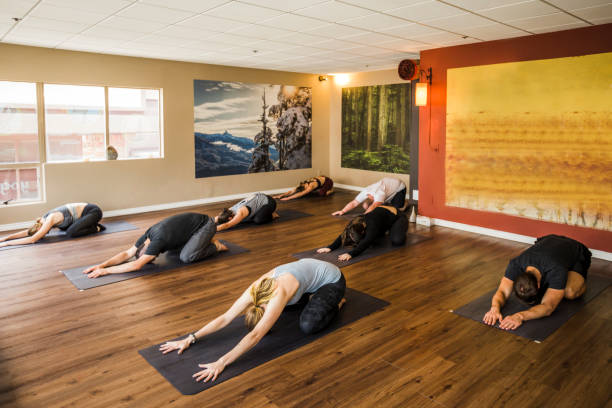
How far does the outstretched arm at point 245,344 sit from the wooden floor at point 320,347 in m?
0.11

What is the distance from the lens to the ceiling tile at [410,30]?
4.89 meters

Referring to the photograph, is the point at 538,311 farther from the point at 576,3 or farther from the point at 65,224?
the point at 65,224

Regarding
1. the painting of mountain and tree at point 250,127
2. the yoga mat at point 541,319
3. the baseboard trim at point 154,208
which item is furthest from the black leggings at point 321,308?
the painting of mountain and tree at point 250,127

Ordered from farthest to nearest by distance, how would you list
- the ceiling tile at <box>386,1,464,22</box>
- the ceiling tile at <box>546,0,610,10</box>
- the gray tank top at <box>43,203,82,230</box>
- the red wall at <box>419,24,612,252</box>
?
the gray tank top at <box>43,203,82,230</box> → the red wall at <box>419,24,612,252</box> → the ceiling tile at <box>386,1,464,22</box> → the ceiling tile at <box>546,0,610,10</box>

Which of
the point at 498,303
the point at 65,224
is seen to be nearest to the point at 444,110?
the point at 498,303

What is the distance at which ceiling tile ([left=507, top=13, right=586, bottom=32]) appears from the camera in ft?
14.8

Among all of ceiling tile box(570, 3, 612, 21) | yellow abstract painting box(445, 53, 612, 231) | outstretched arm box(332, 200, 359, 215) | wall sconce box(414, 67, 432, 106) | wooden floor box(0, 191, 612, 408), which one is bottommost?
wooden floor box(0, 191, 612, 408)

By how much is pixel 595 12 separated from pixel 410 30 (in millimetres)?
1772

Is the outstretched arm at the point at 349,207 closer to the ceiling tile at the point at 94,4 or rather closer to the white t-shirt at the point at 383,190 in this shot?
the white t-shirt at the point at 383,190

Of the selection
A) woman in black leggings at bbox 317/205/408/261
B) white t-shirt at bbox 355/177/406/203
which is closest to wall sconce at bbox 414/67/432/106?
white t-shirt at bbox 355/177/406/203

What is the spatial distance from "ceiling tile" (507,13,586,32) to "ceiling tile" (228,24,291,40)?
2.50 meters

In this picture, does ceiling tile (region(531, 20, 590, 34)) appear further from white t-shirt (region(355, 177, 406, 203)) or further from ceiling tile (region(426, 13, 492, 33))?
white t-shirt (region(355, 177, 406, 203))

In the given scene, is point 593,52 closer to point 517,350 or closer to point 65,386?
point 517,350

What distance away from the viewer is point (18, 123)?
6.37 metres
